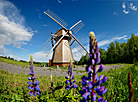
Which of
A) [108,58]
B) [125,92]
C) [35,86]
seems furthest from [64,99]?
[108,58]

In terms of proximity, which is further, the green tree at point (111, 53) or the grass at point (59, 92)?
the green tree at point (111, 53)

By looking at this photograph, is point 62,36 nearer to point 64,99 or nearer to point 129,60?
point 64,99

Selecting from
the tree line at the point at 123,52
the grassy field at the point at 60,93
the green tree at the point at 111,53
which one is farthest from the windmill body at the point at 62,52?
the green tree at the point at 111,53

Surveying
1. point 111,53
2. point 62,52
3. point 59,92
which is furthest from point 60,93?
point 111,53

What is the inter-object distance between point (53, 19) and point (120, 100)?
67.0 feet

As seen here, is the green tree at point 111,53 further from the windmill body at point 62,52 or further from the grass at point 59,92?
the grass at point 59,92

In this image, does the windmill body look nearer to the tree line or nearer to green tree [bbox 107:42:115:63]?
the tree line

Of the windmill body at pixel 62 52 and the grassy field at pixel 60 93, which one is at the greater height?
the windmill body at pixel 62 52

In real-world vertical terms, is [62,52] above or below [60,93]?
above

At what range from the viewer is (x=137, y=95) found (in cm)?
313

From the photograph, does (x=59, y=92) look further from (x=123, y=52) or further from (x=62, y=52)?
(x=123, y=52)

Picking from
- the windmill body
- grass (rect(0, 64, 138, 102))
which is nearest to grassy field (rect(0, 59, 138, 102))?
grass (rect(0, 64, 138, 102))

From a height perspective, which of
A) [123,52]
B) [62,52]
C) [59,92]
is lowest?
[59,92]

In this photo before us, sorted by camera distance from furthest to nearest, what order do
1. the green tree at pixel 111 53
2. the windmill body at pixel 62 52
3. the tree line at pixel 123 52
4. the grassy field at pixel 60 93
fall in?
the green tree at pixel 111 53, the tree line at pixel 123 52, the windmill body at pixel 62 52, the grassy field at pixel 60 93
